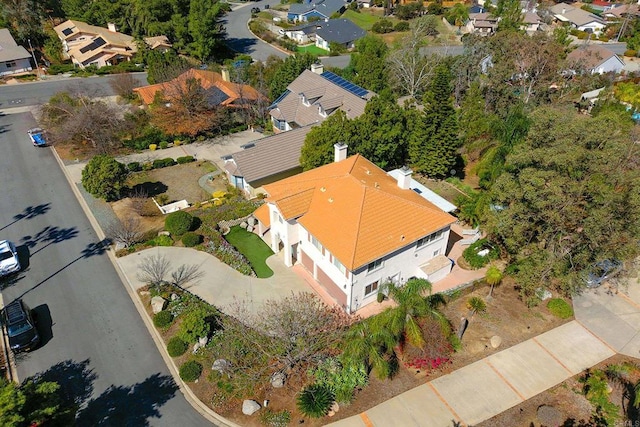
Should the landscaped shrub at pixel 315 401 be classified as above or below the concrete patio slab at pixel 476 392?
above

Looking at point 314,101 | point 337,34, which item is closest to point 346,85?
point 314,101

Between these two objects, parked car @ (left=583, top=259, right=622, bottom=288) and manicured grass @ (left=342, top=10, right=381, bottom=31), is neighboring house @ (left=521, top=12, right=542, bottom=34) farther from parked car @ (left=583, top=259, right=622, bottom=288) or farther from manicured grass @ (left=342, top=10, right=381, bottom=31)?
parked car @ (left=583, top=259, right=622, bottom=288)

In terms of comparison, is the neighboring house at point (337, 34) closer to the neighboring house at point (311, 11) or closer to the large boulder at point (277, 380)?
the neighboring house at point (311, 11)

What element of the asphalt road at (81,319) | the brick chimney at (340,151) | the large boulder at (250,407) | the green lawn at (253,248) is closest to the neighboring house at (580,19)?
the brick chimney at (340,151)

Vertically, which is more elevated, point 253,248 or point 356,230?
point 356,230

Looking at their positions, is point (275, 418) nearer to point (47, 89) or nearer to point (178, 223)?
point (178, 223)

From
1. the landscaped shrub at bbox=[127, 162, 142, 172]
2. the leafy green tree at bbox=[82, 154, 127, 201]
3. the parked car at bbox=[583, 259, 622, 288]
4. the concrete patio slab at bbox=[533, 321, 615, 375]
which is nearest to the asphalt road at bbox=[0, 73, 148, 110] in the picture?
the landscaped shrub at bbox=[127, 162, 142, 172]

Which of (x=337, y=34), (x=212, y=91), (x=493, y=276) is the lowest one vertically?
(x=337, y=34)
